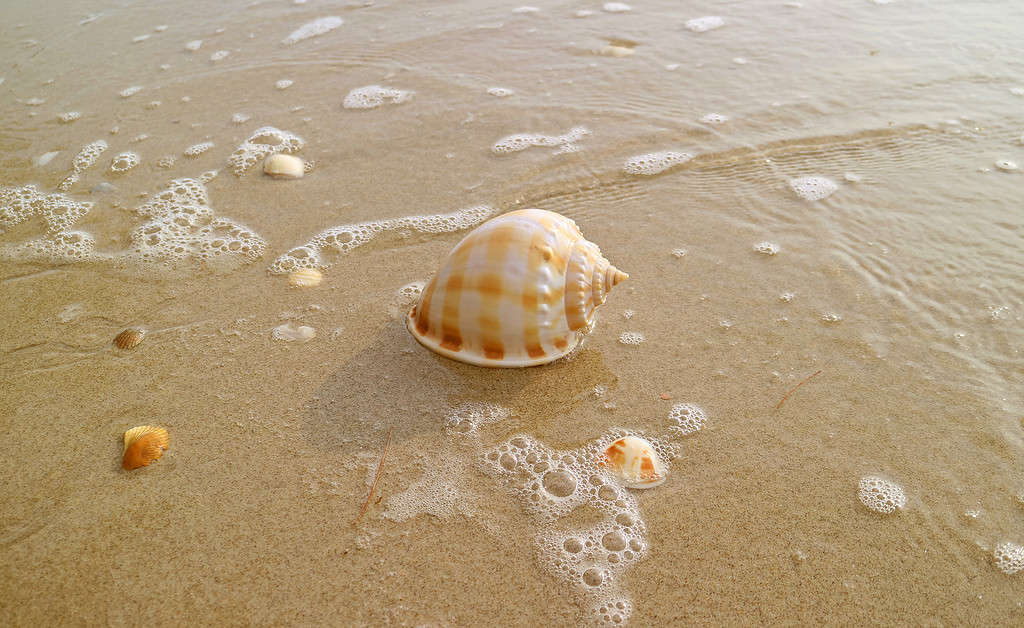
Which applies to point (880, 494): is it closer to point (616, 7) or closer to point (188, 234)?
point (188, 234)

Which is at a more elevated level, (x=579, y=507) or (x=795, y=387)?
(x=795, y=387)

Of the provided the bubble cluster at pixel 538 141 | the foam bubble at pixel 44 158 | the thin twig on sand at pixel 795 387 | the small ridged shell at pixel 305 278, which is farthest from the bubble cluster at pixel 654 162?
the foam bubble at pixel 44 158

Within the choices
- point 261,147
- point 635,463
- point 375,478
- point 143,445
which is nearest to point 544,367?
point 635,463

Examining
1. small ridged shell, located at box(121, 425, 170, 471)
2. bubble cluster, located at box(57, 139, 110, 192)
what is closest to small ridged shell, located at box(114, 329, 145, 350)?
small ridged shell, located at box(121, 425, 170, 471)

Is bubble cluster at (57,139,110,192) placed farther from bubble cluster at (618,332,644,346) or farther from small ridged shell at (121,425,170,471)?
bubble cluster at (618,332,644,346)

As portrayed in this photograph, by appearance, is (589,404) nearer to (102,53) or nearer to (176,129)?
(176,129)
